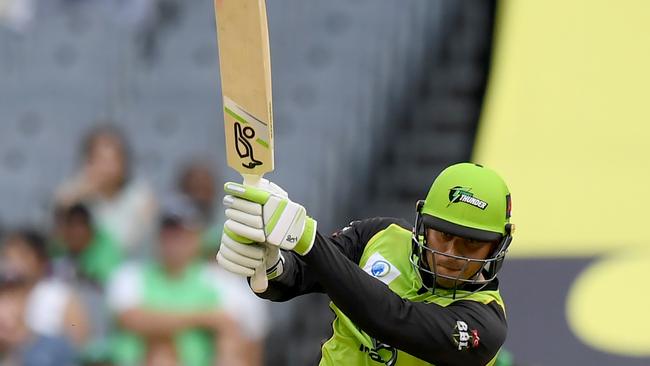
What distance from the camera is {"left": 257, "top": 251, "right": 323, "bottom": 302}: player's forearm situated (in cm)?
352

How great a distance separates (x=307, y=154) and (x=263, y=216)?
4.73m

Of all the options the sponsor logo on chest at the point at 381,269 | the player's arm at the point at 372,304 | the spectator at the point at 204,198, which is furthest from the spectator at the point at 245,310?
the player's arm at the point at 372,304

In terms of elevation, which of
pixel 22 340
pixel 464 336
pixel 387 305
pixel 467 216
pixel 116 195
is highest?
pixel 467 216

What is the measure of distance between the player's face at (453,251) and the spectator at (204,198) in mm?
3435

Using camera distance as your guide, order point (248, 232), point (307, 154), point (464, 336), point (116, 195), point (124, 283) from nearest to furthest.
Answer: point (248, 232) < point (464, 336) < point (124, 283) < point (116, 195) < point (307, 154)

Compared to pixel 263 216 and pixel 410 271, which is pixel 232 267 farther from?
pixel 410 271

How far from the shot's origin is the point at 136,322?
6.82m

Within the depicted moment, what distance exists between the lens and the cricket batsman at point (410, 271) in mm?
3131

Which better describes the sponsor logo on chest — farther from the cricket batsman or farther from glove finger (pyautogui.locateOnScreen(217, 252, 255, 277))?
glove finger (pyautogui.locateOnScreen(217, 252, 255, 277))

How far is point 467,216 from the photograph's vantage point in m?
3.50

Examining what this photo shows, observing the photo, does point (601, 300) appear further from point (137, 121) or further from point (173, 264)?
point (137, 121)

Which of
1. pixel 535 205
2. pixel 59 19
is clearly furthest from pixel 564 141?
pixel 59 19

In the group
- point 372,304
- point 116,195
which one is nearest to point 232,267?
point 372,304

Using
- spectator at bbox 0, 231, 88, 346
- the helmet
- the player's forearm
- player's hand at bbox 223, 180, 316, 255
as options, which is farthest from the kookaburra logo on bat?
spectator at bbox 0, 231, 88, 346
